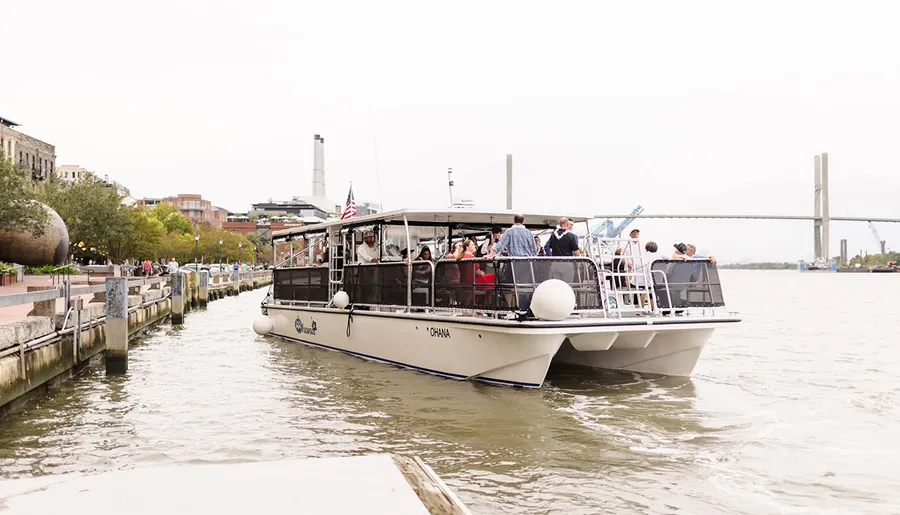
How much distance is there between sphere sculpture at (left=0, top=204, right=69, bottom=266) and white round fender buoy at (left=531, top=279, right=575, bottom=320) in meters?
32.7

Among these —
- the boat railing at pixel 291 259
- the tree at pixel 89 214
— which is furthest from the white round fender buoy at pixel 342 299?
the tree at pixel 89 214

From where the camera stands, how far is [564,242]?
1256cm

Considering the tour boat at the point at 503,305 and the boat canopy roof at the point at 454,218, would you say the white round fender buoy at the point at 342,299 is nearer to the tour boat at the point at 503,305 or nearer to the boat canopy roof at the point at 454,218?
the tour boat at the point at 503,305

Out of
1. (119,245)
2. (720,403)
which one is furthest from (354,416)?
(119,245)

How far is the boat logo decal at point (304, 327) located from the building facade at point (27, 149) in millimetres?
60351

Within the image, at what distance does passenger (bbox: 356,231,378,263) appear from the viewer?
1562cm

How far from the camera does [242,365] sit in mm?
16234

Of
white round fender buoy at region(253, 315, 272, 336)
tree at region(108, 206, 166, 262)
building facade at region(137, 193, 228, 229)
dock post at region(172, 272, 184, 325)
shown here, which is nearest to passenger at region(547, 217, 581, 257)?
white round fender buoy at region(253, 315, 272, 336)

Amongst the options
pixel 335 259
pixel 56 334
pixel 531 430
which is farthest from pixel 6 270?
pixel 531 430

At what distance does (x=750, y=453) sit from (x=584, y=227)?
23.1 ft

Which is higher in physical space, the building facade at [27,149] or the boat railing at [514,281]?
the building facade at [27,149]

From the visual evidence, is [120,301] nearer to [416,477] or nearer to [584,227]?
[584,227]

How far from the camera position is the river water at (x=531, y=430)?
7457mm

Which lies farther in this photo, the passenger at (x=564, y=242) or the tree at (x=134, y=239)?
the tree at (x=134, y=239)
